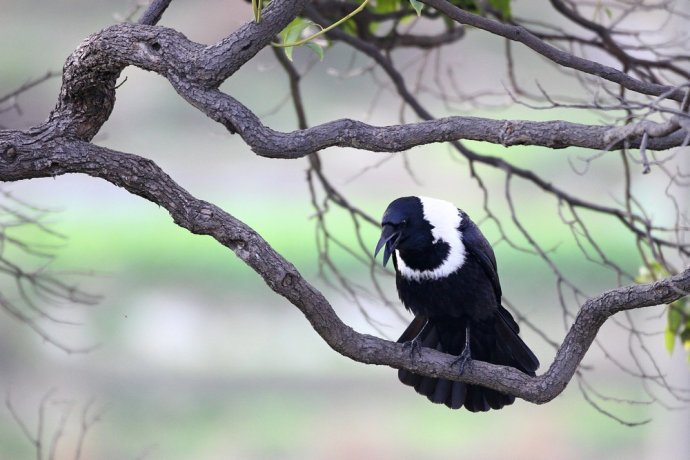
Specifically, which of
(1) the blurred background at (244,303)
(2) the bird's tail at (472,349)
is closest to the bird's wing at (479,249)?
(2) the bird's tail at (472,349)

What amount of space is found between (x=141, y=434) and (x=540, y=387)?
8.60 meters

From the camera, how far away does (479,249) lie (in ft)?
13.8

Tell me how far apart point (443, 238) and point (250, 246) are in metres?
1.37

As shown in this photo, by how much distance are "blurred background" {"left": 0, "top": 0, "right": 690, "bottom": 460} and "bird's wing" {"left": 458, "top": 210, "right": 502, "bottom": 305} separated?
631cm

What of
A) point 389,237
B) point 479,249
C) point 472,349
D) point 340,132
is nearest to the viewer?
point 340,132

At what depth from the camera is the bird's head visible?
4.00 m

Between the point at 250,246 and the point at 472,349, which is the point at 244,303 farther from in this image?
the point at 250,246

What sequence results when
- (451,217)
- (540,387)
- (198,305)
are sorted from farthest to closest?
(198,305)
(451,217)
(540,387)

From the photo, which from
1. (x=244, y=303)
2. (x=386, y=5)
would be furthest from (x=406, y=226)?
(x=244, y=303)

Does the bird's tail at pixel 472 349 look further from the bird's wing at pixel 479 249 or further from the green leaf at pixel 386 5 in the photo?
the green leaf at pixel 386 5

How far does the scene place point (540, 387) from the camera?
326 centimetres

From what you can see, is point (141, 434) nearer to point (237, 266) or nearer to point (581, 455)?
point (237, 266)

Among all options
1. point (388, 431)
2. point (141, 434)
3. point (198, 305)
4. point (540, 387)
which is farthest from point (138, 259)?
point (540, 387)

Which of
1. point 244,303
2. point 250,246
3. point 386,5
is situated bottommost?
point 250,246
